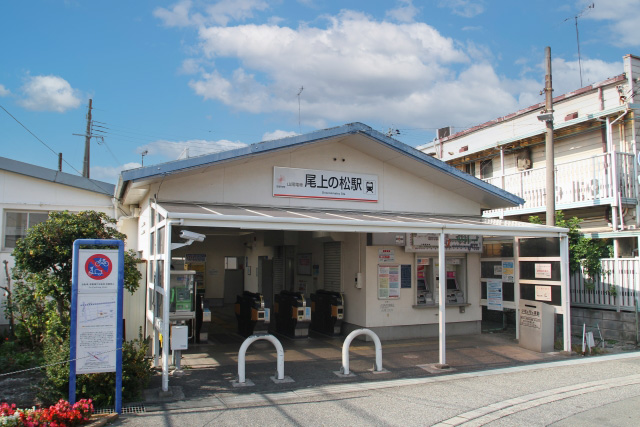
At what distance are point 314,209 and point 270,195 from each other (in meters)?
1.03

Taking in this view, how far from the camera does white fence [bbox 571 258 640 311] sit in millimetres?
11891

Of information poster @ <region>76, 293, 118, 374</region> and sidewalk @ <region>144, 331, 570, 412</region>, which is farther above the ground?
information poster @ <region>76, 293, 118, 374</region>

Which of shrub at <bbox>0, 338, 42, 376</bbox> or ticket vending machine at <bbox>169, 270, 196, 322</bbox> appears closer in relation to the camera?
shrub at <bbox>0, 338, 42, 376</bbox>

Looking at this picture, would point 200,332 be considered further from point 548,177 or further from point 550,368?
point 548,177

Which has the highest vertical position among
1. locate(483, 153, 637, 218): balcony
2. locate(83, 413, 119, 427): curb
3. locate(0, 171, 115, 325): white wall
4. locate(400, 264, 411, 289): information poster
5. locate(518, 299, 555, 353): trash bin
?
locate(483, 153, 637, 218): balcony

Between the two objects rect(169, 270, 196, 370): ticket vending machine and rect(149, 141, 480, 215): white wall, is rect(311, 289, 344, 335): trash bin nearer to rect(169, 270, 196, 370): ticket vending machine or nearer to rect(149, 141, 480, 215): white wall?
rect(149, 141, 480, 215): white wall

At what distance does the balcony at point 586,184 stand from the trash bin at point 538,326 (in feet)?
15.4

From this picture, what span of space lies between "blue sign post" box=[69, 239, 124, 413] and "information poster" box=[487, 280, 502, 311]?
9077 millimetres

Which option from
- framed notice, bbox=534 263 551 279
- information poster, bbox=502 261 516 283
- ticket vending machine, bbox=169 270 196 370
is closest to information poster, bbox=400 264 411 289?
information poster, bbox=502 261 516 283

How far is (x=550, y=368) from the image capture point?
9336 mm

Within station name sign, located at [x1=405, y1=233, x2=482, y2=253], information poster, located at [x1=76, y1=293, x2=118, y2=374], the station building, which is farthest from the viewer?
station name sign, located at [x1=405, y1=233, x2=482, y2=253]

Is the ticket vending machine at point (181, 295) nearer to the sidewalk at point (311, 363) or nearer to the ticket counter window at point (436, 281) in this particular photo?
the sidewalk at point (311, 363)

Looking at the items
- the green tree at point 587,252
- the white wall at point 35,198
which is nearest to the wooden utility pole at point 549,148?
the green tree at point 587,252

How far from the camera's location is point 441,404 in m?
6.96
